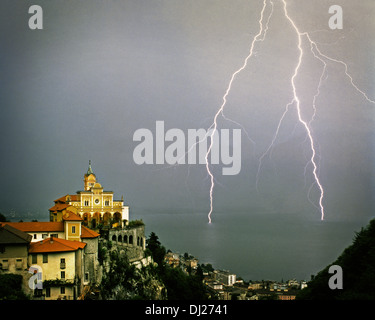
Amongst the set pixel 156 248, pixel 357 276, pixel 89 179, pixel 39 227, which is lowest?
pixel 156 248

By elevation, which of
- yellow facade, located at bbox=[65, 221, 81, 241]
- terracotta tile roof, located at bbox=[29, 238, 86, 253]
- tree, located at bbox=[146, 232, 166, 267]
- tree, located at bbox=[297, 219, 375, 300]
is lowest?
tree, located at bbox=[146, 232, 166, 267]

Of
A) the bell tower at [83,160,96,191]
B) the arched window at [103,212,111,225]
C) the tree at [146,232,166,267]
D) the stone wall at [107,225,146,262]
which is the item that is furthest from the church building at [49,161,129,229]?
the tree at [146,232,166,267]

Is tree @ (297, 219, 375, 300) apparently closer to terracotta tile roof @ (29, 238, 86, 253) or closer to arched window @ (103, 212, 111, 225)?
terracotta tile roof @ (29, 238, 86, 253)

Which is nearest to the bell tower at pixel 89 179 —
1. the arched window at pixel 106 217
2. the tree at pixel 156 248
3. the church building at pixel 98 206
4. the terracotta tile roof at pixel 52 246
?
the church building at pixel 98 206

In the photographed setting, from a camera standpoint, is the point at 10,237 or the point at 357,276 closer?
the point at 357,276

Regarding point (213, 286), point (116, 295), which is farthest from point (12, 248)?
point (213, 286)

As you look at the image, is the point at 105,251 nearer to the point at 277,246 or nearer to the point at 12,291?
the point at 12,291

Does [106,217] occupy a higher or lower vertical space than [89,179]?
lower

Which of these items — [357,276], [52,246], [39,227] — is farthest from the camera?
[39,227]

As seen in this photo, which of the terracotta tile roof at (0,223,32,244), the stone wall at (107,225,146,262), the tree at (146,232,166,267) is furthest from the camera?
the tree at (146,232,166,267)

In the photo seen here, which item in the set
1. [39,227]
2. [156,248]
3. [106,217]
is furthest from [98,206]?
[39,227]

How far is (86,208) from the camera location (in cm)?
2308

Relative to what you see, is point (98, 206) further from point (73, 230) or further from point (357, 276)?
point (357, 276)
